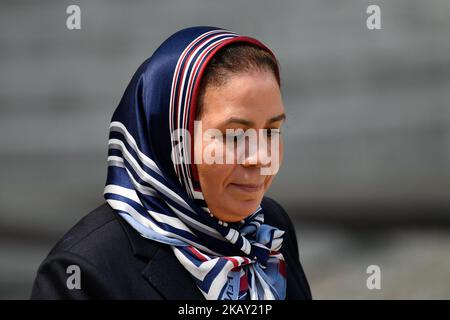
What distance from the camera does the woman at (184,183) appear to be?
1865 mm

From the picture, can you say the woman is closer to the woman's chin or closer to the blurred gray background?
the woman's chin

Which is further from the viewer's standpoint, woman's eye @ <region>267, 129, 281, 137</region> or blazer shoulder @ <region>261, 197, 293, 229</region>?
blazer shoulder @ <region>261, 197, 293, 229</region>

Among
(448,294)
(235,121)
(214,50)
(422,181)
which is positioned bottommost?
(448,294)

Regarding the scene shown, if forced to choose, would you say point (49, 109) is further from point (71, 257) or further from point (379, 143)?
point (71, 257)

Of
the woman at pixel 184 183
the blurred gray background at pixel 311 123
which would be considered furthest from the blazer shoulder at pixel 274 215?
the blurred gray background at pixel 311 123

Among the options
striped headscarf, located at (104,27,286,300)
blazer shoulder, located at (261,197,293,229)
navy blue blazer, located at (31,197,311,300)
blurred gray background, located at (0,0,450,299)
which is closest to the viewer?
navy blue blazer, located at (31,197,311,300)

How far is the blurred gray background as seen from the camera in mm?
5051

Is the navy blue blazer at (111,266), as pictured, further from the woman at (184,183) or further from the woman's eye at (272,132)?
the woman's eye at (272,132)

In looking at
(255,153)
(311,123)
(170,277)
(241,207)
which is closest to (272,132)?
(255,153)

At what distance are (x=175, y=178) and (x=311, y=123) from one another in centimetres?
345

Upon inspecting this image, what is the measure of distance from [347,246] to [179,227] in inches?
143

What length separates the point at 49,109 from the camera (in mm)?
5109

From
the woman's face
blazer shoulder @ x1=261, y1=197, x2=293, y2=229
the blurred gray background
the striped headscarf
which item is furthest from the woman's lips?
the blurred gray background
